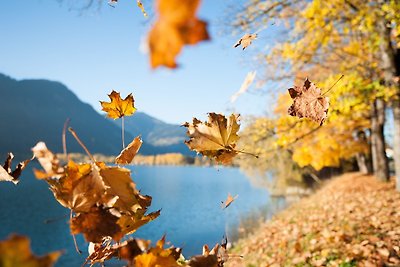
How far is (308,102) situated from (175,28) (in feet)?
3.02

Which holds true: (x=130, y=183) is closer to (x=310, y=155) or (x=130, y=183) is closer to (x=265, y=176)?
(x=310, y=155)

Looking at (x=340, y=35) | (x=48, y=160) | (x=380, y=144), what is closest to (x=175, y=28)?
(x=48, y=160)

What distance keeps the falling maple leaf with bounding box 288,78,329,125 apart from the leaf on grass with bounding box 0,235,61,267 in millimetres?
967

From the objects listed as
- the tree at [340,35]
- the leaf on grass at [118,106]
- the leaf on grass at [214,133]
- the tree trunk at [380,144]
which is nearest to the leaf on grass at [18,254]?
the leaf on grass at [214,133]

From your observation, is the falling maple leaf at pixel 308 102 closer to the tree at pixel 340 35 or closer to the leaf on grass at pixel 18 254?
the leaf on grass at pixel 18 254

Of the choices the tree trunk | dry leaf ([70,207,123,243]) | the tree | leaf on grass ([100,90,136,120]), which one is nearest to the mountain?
the tree trunk

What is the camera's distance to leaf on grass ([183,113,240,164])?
3.82 feet

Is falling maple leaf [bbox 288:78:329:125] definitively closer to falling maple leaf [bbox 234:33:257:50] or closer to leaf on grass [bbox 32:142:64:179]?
falling maple leaf [bbox 234:33:257:50]

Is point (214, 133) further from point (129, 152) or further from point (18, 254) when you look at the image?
point (18, 254)

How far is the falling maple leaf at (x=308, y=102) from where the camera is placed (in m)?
1.22

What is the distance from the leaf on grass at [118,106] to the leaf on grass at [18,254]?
2.59 feet

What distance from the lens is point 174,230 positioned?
62.7 ft

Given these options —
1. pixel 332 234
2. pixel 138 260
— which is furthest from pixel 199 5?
pixel 332 234

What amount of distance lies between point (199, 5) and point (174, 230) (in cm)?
1957
